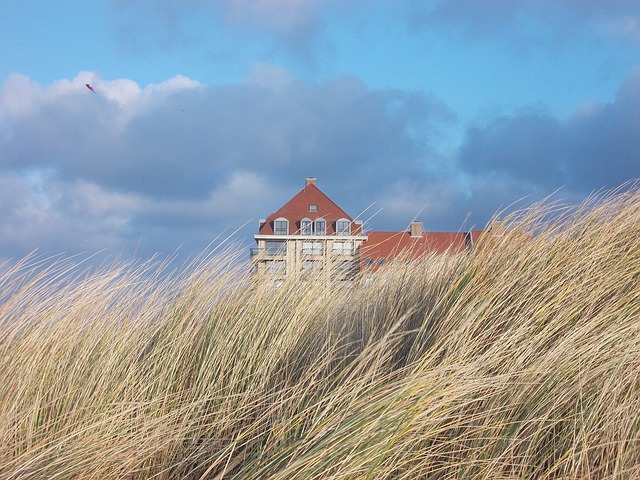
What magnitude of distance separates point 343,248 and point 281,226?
27.0 m

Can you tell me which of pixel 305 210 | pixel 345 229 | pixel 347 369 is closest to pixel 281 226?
pixel 305 210

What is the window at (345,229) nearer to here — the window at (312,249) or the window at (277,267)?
the window at (312,249)

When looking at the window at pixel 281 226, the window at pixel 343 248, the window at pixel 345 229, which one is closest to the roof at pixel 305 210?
the window at pixel 281 226

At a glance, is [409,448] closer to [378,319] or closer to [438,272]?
[378,319]

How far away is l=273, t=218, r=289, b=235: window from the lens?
105 ft

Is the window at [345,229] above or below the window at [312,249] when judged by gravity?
above

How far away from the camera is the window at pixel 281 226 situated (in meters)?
31.9

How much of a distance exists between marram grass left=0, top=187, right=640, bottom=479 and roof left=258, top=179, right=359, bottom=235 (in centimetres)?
2801

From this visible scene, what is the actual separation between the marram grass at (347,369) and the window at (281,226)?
89.6 ft

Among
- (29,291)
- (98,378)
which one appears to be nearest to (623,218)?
(98,378)

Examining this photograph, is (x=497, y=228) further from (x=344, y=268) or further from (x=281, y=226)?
(x=281, y=226)

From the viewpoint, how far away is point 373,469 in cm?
199

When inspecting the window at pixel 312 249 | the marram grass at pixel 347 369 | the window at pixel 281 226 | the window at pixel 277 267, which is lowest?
the marram grass at pixel 347 369

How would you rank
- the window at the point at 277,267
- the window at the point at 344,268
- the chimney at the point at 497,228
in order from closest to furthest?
1. the chimney at the point at 497,228
2. the window at the point at 277,267
3. the window at the point at 344,268
